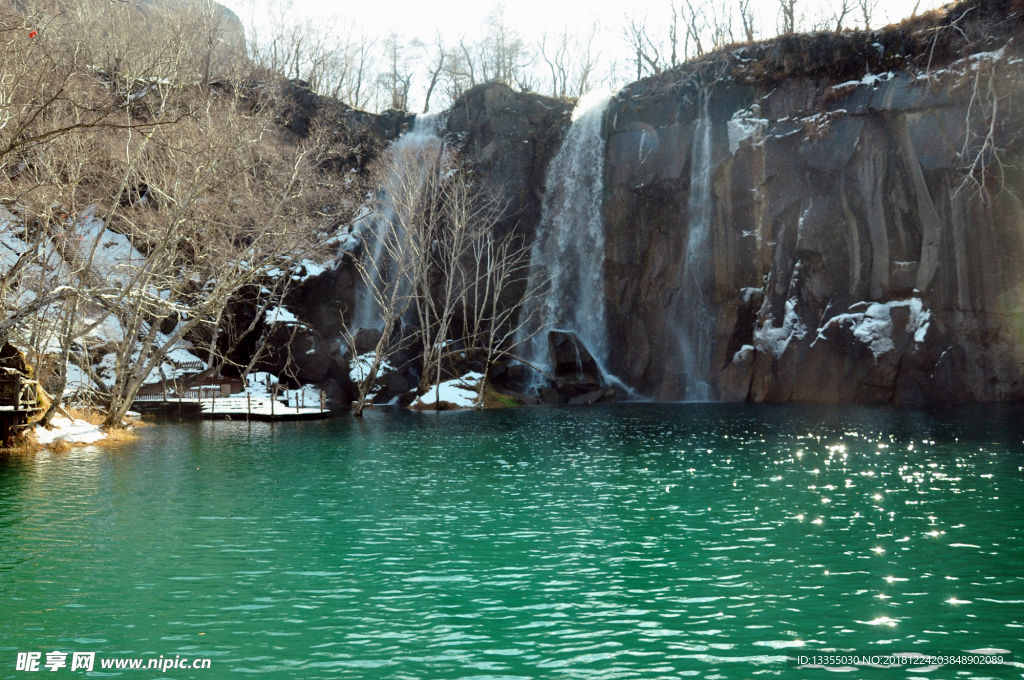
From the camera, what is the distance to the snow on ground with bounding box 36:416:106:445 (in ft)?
67.8

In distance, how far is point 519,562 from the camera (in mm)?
8844

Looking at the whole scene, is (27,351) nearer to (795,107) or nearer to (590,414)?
(590,414)

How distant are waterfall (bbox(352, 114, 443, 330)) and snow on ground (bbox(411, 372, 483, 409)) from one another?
7.40 meters

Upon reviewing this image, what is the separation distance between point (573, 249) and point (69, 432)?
27782mm

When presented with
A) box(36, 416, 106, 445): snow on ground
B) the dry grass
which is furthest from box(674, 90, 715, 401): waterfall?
box(36, 416, 106, 445): snow on ground

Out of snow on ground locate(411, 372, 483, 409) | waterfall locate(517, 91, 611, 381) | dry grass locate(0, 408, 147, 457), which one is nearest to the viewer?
dry grass locate(0, 408, 147, 457)

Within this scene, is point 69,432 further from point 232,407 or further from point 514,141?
point 514,141

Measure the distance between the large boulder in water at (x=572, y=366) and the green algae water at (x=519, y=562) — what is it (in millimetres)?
20693

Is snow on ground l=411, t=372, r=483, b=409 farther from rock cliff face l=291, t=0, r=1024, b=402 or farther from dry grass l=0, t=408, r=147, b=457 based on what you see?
dry grass l=0, t=408, r=147, b=457

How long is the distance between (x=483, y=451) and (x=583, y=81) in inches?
1938

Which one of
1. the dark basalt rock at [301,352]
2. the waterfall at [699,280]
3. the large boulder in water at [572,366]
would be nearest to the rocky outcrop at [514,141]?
the large boulder in water at [572,366]

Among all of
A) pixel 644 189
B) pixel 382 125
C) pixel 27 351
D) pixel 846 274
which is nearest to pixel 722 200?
pixel 644 189

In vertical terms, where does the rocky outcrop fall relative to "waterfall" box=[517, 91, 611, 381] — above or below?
above

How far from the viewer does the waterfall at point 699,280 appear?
130ft
